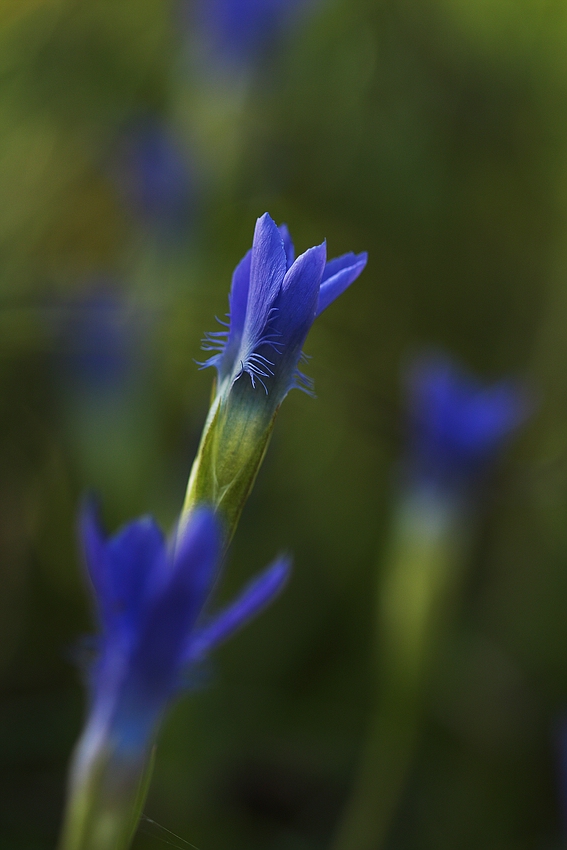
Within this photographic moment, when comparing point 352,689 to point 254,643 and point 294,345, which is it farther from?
point 294,345

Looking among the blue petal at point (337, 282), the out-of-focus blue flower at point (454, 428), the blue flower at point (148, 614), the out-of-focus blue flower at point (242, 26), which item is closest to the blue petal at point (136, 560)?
the blue flower at point (148, 614)

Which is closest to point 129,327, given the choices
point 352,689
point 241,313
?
point 352,689

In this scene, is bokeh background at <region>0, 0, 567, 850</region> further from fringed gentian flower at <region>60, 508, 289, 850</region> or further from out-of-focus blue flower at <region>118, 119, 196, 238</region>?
fringed gentian flower at <region>60, 508, 289, 850</region>

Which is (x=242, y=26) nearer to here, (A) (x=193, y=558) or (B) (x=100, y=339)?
(B) (x=100, y=339)

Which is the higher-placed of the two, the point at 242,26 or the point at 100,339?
the point at 242,26

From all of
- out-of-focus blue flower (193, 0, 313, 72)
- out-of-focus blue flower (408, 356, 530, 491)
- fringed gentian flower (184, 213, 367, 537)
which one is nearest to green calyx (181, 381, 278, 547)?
fringed gentian flower (184, 213, 367, 537)

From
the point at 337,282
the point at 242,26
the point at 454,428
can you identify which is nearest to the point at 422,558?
the point at 454,428

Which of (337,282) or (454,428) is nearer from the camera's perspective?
(337,282)
